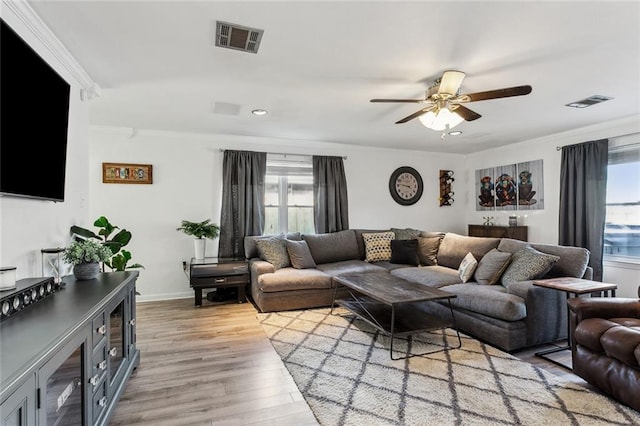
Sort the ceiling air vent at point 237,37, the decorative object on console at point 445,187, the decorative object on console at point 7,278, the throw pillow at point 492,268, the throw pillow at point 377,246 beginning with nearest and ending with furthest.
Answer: the decorative object on console at point 7,278
the ceiling air vent at point 237,37
the throw pillow at point 492,268
the throw pillow at point 377,246
the decorative object on console at point 445,187

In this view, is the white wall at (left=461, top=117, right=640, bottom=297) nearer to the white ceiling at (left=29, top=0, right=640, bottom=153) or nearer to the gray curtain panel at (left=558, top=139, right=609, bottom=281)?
the gray curtain panel at (left=558, top=139, right=609, bottom=281)

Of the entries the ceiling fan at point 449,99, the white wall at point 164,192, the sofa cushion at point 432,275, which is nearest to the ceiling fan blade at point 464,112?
the ceiling fan at point 449,99

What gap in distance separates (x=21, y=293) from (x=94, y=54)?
69.8 inches

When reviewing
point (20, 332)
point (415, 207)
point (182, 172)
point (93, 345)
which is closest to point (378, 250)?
point (415, 207)

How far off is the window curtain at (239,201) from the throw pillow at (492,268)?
3038 mm

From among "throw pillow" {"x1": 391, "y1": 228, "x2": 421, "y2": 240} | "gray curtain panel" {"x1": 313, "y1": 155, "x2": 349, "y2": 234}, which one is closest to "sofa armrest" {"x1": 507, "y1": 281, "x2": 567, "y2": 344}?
"throw pillow" {"x1": 391, "y1": 228, "x2": 421, "y2": 240}

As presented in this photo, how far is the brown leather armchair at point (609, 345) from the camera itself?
6.59 ft

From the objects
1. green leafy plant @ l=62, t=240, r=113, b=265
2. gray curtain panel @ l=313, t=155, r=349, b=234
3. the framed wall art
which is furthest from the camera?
gray curtain panel @ l=313, t=155, r=349, b=234

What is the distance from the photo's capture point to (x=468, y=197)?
21.9 feet

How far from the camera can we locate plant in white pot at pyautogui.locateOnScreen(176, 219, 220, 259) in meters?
4.62

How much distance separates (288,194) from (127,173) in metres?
2.29

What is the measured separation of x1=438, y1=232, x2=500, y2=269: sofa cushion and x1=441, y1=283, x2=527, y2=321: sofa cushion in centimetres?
75

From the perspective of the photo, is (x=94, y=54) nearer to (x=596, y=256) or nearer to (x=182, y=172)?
(x=182, y=172)

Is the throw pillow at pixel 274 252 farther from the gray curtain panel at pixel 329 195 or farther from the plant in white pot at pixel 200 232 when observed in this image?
the gray curtain panel at pixel 329 195
